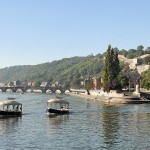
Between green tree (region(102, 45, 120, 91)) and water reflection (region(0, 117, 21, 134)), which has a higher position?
green tree (region(102, 45, 120, 91))

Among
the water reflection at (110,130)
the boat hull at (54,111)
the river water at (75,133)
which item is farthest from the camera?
→ the boat hull at (54,111)

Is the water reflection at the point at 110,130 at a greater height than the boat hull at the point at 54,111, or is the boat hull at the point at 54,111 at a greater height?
the boat hull at the point at 54,111

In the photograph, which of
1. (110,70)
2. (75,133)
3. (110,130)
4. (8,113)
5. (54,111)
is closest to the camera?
(75,133)

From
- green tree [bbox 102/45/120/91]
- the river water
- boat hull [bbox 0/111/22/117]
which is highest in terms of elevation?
green tree [bbox 102/45/120/91]

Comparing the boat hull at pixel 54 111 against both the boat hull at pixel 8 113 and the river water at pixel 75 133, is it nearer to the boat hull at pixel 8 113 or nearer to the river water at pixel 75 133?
the boat hull at pixel 8 113

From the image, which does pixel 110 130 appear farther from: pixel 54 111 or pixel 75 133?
pixel 54 111

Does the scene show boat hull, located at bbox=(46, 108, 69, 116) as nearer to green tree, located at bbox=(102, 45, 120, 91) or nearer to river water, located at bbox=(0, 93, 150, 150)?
river water, located at bbox=(0, 93, 150, 150)

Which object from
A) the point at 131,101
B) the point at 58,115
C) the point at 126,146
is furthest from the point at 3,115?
the point at 131,101

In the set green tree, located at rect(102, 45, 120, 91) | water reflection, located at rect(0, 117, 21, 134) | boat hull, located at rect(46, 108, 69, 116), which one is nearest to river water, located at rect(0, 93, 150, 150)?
water reflection, located at rect(0, 117, 21, 134)

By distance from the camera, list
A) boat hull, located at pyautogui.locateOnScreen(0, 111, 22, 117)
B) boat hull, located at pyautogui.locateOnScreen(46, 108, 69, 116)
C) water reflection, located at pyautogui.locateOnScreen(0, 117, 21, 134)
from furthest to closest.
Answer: boat hull, located at pyautogui.locateOnScreen(46, 108, 69, 116) → boat hull, located at pyautogui.locateOnScreen(0, 111, 22, 117) → water reflection, located at pyautogui.locateOnScreen(0, 117, 21, 134)

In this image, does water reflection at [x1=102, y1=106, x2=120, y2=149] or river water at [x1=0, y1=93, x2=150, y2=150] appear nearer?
river water at [x1=0, y1=93, x2=150, y2=150]

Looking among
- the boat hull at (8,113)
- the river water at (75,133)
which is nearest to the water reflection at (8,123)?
the river water at (75,133)

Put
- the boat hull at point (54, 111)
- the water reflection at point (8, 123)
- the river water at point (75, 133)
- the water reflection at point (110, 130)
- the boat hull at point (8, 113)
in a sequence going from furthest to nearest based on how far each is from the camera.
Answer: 1. the boat hull at point (54, 111)
2. the boat hull at point (8, 113)
3. the water reflection at point (8, 123)
4. the water reflection at point (110, 130)
5. the river water at point (75, 133)

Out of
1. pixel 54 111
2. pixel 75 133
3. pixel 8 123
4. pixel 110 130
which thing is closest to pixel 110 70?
pixel 54 111
